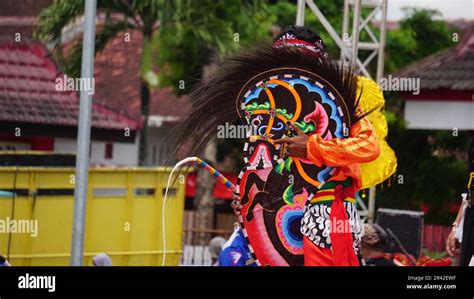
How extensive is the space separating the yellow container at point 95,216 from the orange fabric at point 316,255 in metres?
4.01

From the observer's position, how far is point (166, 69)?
23.7 m

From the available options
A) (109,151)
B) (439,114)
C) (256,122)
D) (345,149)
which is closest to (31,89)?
(439,114)

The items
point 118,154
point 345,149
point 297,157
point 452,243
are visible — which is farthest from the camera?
point 118,154

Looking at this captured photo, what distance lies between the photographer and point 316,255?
6660 mm

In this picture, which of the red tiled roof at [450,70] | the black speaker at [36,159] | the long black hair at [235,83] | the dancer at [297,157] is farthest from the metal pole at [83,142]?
the red tiled roof at [450,70]

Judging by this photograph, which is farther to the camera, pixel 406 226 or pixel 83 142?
pixel 406 226

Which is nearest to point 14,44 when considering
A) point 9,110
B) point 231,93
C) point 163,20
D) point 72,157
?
point 9,110

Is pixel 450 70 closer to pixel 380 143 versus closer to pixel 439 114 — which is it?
pixel 439 114

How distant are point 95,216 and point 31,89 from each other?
5.71 m

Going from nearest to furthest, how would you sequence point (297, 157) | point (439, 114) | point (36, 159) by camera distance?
1. point (297, 157)
2. point (36, 159)
3. point (439, 114)

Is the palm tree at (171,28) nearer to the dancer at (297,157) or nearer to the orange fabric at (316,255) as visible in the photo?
the dancer at (297,157)

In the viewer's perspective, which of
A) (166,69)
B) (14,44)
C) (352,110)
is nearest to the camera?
(352,110)
